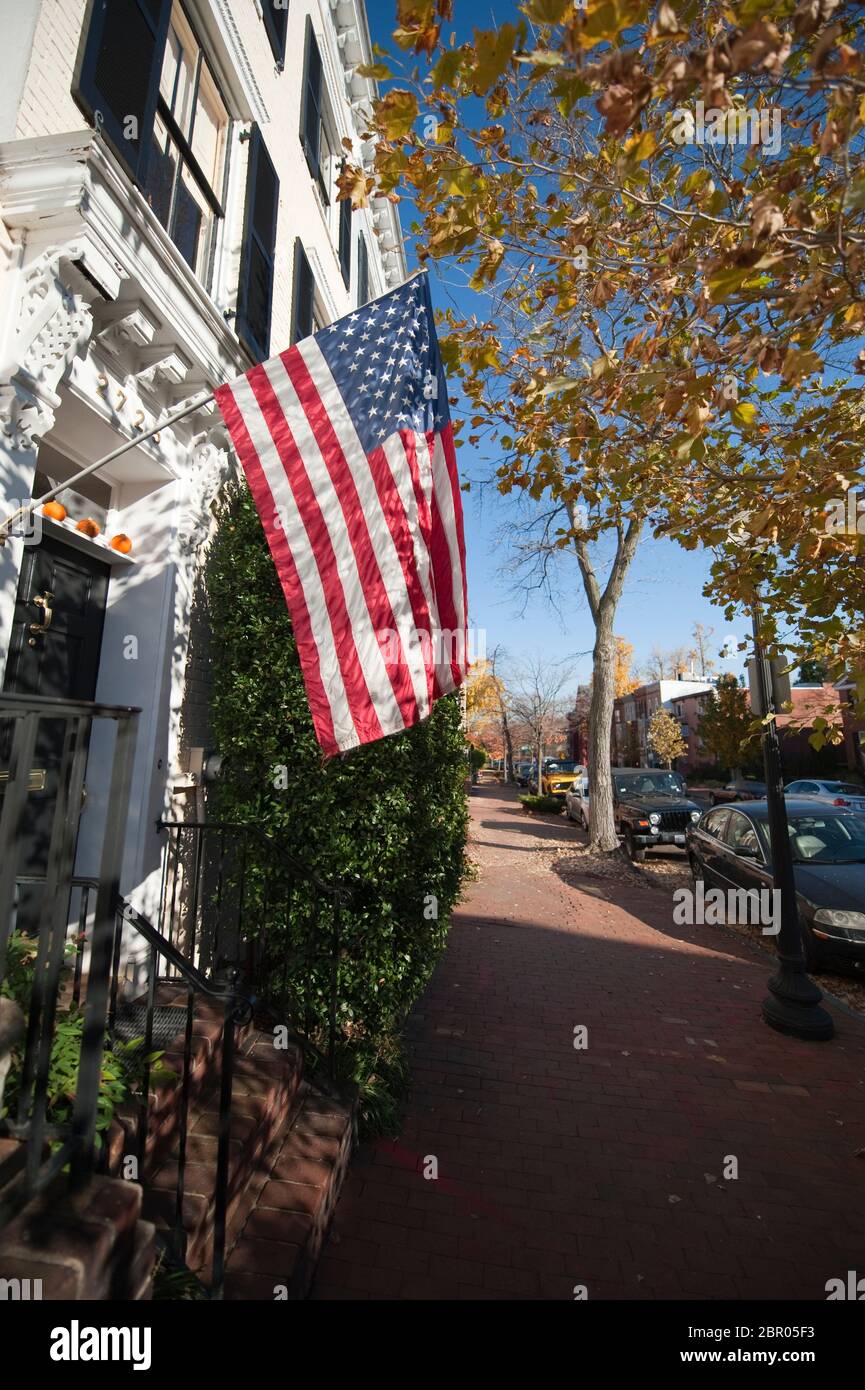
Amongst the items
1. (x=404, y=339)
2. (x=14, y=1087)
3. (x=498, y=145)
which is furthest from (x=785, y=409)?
(x=14, y=1087)

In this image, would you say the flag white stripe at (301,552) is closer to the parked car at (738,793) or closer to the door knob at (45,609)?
the door knob at (45,609)

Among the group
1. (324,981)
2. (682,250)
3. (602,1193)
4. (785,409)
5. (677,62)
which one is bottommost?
(602,1193)

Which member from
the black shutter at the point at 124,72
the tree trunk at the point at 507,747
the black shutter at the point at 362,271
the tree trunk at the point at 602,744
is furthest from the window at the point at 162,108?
the tree trunk at the point at 507,747

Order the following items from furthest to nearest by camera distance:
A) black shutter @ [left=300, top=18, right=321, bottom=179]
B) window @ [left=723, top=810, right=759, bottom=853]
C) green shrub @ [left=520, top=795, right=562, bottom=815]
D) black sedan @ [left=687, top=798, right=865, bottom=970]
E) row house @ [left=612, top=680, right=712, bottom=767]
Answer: row house @ [left=612, top=680, right=712, bottom=767]
green shrub @ [left=520, top=795, right=562, bottom=815]
window @ [left=723, top=810, right=759, bottom=853]
black shutter @ [left=300, top=18, right=321, bottom=179]
black sedan @ [left=687, top=798, right=865, bottom=970]

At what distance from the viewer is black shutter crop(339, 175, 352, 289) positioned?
368 inches

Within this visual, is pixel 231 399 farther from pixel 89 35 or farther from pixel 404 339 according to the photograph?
pixel 89 35

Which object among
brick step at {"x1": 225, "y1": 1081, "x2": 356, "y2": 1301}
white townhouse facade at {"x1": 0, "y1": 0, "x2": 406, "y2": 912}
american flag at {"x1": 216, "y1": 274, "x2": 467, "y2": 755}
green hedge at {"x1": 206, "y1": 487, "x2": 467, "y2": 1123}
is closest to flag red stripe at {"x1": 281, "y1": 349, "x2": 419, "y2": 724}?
american flag at {"x1": 216, "y1": 274, "x2": 467, "y2": 755}

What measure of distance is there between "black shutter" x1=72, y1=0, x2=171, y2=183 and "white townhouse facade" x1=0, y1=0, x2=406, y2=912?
1 cm

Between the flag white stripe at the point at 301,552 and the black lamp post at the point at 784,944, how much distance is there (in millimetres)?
3427

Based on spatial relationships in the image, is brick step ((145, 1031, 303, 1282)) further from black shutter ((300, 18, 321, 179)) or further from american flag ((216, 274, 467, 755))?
black shutter ((300, 18, 321, 179))

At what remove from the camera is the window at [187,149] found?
14.0 ft

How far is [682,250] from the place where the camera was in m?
3.07

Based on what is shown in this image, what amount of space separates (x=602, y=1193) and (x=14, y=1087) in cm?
296

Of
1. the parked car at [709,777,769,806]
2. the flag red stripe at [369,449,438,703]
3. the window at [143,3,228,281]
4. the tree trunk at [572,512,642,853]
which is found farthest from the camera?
the parked car at [709,777,769,806]
